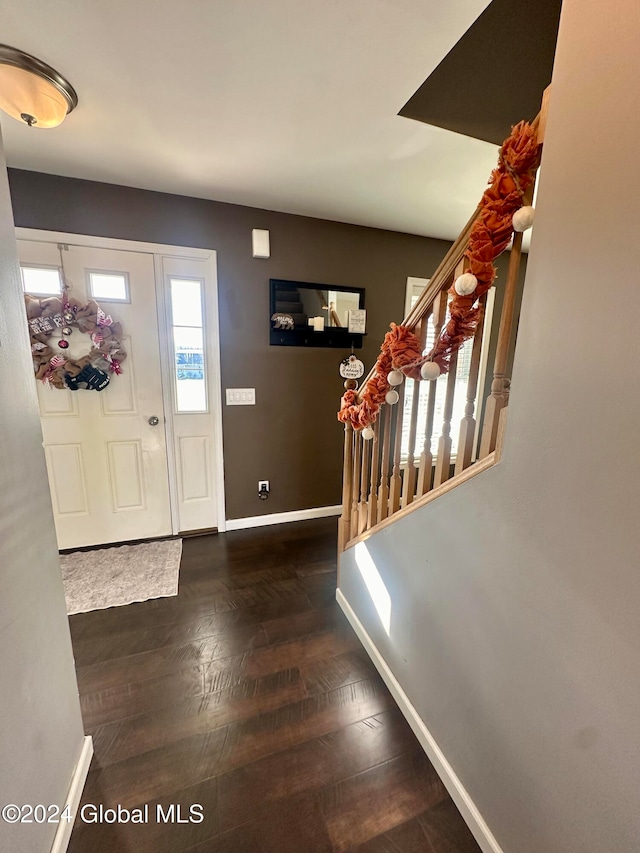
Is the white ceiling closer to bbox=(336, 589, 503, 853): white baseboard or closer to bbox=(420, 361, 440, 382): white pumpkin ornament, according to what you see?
bbox=(420, 361, 440, 382): white pumpkin ornament

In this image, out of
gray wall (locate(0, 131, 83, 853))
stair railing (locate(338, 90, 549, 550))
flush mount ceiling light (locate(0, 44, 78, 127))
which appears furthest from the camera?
flush mount ceiling light (locate(0, 44, 78, 127))

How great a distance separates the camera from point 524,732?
0.86m

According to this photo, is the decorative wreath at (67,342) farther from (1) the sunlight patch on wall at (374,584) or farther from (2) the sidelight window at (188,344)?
(1) the sunlight patch on wall at (374,584)

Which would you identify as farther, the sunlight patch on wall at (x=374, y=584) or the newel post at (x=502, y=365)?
the sunlight patch on wall at (x=374, y=584)

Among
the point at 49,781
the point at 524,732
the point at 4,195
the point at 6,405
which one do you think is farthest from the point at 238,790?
the point at 4,195

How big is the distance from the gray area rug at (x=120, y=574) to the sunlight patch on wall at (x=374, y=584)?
123 centimetres

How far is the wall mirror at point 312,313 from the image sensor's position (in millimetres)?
2639

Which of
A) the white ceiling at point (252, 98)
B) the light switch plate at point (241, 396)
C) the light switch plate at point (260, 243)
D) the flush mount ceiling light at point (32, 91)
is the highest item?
the white ceiling at point (252, 98)

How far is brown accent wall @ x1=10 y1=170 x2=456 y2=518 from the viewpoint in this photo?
218 centimetres

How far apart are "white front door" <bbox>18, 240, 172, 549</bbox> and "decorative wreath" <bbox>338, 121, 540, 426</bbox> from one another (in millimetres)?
1880

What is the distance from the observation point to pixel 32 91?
132cm

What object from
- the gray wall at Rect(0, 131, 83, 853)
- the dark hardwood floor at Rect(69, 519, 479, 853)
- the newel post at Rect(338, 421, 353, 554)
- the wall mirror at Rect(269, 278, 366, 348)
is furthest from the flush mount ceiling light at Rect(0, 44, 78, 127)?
the dark hardwood floor at Rect(69, 519, 479, 853)

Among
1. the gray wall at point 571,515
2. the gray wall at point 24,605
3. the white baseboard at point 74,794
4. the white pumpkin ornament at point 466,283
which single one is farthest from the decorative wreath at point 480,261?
the white baseboard at point 74,794

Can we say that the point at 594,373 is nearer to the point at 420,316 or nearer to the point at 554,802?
the point at 420,316
